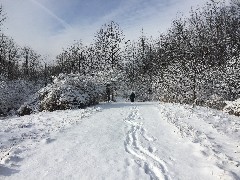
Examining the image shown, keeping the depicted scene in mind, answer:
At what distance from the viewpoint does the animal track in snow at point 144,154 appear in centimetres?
729

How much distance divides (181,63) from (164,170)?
3120 centimetres

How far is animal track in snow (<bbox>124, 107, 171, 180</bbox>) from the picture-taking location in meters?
7.29

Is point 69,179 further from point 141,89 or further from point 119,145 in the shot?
point 141,89

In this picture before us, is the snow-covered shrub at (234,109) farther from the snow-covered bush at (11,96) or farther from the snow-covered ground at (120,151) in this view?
the snow-covered bush at (11,96)

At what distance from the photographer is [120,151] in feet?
30.3

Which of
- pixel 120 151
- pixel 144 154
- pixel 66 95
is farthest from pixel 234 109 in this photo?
pixel 120 151

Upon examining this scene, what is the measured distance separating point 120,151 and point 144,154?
77 centimetres

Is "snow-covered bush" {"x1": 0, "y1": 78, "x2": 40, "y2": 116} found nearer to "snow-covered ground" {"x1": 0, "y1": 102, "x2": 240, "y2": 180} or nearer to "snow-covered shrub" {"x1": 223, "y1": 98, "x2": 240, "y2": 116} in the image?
"snow-covered ground" {"x1": 0, "y1": 102, "x2": 240, "y2": 180}

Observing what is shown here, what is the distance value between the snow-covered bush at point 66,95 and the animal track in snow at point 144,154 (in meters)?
11.5

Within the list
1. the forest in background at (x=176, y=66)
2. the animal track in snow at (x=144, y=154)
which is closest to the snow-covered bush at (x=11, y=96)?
the forest in background at (x=176, y=66)

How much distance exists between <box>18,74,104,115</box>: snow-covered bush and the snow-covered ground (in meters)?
9.54

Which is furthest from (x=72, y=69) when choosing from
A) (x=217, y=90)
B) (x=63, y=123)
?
(x=63, y=123)

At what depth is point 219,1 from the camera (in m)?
49.7

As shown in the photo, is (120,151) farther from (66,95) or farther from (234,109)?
(66,95)
